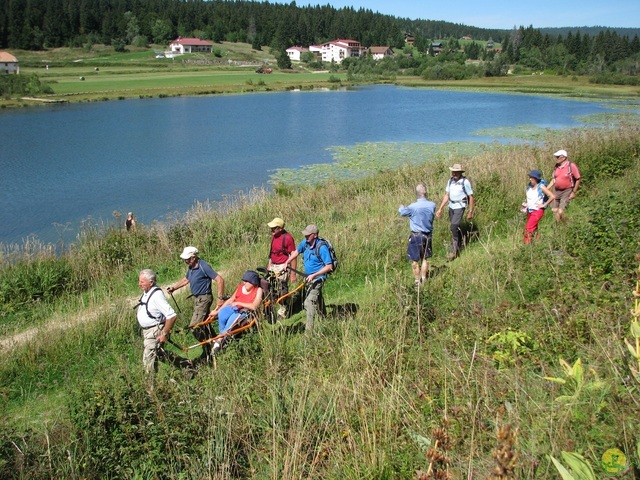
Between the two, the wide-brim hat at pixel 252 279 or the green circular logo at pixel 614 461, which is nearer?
the green circular logo at pixel 614 461

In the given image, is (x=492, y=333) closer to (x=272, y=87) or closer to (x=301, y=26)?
(x=272, y=87)

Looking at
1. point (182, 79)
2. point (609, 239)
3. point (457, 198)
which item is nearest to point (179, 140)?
point (457, 198)

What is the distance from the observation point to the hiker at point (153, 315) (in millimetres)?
6637

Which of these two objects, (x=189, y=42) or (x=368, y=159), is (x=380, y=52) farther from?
(x=368, y=159)

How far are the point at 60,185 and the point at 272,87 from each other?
2240 inches

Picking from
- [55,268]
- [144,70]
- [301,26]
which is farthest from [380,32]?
[55,268]

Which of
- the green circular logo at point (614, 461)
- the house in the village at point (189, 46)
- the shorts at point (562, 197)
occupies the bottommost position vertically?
the shorts at point (562, 197)

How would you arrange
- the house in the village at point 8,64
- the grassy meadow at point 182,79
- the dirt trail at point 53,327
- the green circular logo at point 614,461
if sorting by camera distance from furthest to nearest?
1. the house in the village at point 8,64
2. the grassy meadow at point 182,79
3. the dirt trail at point 53,327
4. the green circular logo at point 614,461

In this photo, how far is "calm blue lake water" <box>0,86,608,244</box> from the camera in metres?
22.8

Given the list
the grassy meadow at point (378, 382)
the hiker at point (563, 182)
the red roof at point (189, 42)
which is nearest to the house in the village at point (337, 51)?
the red roof at point (189, 42)

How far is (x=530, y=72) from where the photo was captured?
109438 millimetres

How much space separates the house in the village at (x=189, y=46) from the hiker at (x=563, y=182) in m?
131

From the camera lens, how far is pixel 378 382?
4.75 m

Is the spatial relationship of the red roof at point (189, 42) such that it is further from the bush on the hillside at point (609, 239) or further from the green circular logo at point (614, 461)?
the green circular logo at point (614, 461)
